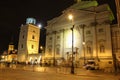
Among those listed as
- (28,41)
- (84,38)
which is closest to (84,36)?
(84,38)

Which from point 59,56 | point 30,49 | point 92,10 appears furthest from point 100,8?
point 30,49

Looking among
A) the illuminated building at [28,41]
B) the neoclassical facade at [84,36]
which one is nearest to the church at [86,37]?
the neoclassical facade at [84,36]

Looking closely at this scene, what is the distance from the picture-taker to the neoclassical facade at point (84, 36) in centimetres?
3984

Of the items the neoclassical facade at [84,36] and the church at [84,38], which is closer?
the church at [84,38]

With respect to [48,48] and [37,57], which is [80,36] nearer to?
[48,48]

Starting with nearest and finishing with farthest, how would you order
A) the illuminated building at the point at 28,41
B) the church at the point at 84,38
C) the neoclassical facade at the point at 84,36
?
1. the church at the point at 84,38
2. the neoclassical facade at the point at 84,36
3. the illuminated building at the point at 28,41

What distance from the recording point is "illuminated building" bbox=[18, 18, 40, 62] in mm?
59438

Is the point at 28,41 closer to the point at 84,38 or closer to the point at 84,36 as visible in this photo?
the point at 84,36

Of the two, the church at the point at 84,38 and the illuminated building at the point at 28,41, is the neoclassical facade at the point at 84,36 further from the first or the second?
the illuminated building at the point at 28,41

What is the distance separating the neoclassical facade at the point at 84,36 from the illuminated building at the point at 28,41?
1116cm

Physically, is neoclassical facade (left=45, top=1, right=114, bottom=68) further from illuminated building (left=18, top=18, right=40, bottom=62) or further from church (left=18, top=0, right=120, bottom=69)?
illuminated building (left=18, top=18, right=40, bottom=62)

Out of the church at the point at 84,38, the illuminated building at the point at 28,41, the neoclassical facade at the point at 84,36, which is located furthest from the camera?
the illuminated building at the point at 28,41

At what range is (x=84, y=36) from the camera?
44.3 metres

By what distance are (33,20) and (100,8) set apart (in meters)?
34.4
